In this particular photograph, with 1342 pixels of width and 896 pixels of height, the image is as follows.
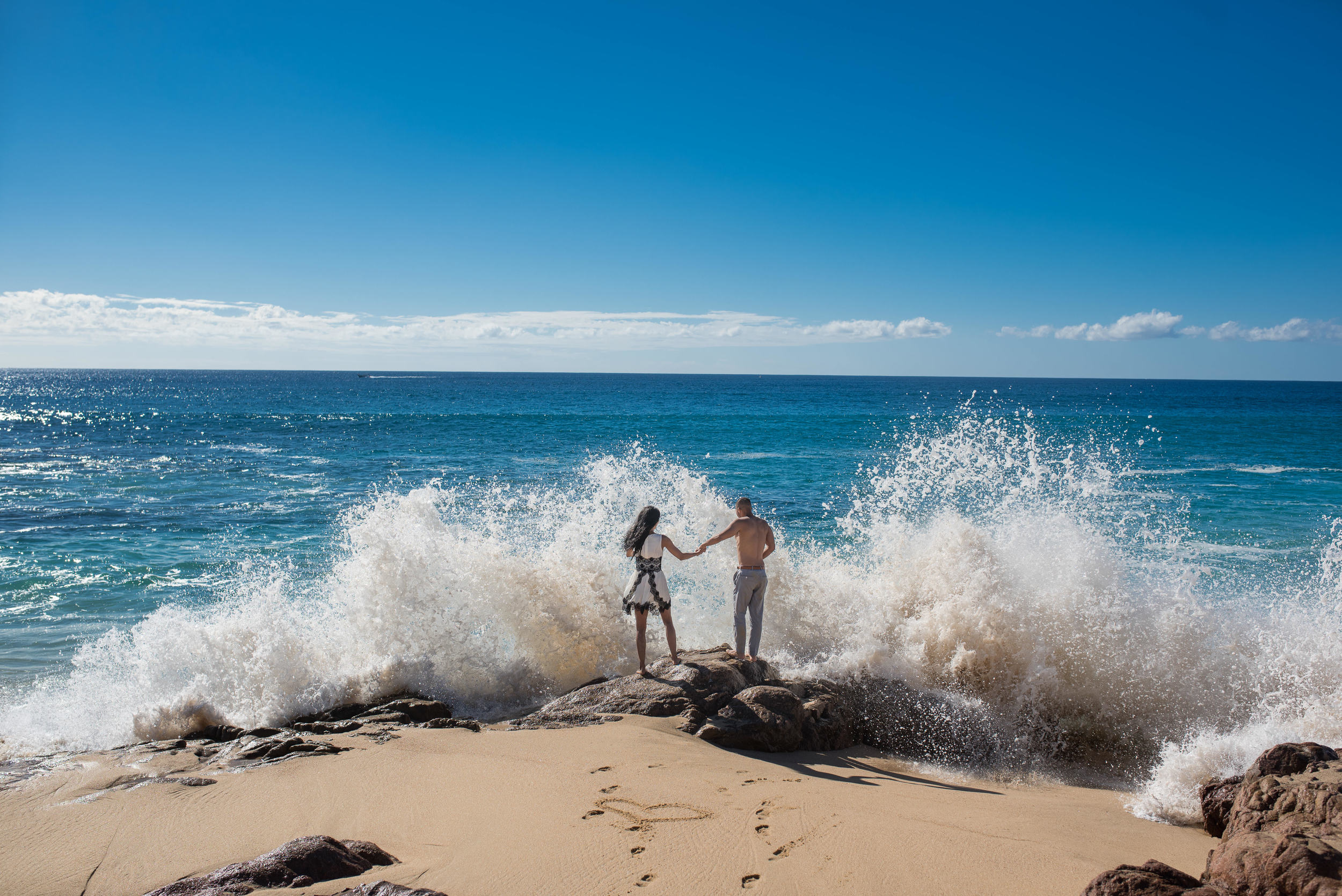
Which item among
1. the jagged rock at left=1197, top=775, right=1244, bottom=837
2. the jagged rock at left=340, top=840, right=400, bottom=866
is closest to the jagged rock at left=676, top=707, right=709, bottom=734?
the jagged rock at left=340, top=840, right=400, bottom=866

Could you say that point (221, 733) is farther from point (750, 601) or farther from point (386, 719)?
point (750, 601)

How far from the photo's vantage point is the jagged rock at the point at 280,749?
5.45m

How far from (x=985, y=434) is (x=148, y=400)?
263 ft

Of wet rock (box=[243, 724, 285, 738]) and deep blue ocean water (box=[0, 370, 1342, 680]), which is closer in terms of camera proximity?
wet rock (box=[243, 724, 285, 738])

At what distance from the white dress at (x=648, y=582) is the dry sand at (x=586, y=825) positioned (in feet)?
4.83

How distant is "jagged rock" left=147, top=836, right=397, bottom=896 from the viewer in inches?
138

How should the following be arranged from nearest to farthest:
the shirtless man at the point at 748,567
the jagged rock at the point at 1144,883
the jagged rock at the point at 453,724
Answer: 1. the jagged rock at the point at 1144,883
2. the jagged rock at the point at 453,724
3. the shirtless man at the point at 748,567

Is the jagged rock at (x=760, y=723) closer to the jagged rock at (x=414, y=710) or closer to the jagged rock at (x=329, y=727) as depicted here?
the jagged rock at (x=414, y=710)

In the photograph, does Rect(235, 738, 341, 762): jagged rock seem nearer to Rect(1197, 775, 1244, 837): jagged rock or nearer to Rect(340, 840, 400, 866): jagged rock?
Rect(340, 840, 400, 866): jagged rock


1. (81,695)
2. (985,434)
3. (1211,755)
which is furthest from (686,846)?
(985,434)

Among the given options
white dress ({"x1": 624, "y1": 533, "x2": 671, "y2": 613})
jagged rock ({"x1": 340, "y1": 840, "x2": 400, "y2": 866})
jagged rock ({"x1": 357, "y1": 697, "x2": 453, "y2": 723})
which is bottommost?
jagged rock ({"x1": 357, "y1": 697, "x2": 453, "y2": 723})

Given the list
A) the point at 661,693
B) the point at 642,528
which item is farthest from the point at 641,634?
the point at 642,528

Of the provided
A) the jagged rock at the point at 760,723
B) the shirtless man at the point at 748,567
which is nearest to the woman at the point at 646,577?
the shirtless man at the point at 748,567

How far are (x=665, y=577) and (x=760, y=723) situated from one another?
183cm
